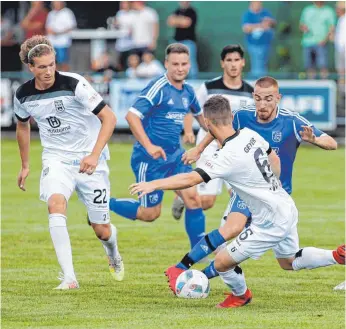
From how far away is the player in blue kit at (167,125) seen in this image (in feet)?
39.8

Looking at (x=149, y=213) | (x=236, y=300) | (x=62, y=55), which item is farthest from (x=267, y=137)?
(x=62, y=55)

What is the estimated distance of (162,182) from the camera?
879cm

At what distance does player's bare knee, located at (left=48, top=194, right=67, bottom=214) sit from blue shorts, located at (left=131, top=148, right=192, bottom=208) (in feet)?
6.83

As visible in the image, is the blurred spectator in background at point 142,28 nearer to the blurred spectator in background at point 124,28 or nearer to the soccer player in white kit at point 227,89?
the blurred spectator in background at point 124,28

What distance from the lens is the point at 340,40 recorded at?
963 inches

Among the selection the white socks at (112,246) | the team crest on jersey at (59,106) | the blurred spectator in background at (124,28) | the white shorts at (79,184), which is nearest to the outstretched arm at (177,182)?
the white shorts at (79,184)

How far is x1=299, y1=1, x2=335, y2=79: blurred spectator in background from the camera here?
81.4ft

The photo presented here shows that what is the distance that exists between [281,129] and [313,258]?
1222 millimetres

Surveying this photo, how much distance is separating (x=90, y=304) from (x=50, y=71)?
7.35 ft

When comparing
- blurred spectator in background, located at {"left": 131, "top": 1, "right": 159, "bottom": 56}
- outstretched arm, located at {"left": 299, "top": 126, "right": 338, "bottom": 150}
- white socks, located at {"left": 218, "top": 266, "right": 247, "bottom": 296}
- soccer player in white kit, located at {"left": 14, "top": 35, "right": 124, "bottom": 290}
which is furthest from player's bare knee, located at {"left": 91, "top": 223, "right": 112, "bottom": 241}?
blurred spectator in background, located at {"left": 131, "top": 1, "right": 159, "bottom": 56}

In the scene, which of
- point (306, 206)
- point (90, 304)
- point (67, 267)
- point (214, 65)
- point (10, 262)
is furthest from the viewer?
point (214, 65)

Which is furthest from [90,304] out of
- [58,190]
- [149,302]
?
[58,190]

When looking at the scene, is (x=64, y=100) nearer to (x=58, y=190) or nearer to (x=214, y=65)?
(x=58, y=190)

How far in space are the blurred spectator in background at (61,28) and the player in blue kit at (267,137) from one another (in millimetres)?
16469
